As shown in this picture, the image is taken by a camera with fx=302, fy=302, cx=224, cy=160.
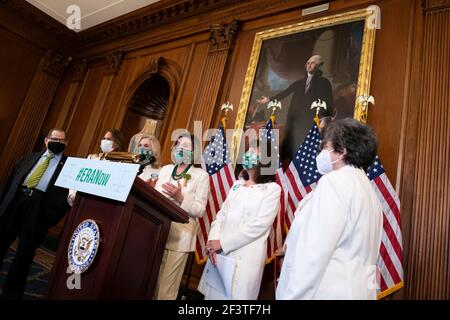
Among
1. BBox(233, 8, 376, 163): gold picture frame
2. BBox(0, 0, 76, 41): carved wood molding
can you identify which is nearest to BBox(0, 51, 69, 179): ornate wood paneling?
BBox(0, 0, 76, 41): carved wood molding

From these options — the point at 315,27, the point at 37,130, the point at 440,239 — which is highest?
the point at 315,27

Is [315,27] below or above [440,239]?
above

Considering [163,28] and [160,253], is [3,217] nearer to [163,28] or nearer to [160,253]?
[160,253]

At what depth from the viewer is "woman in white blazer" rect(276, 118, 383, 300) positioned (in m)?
1.27

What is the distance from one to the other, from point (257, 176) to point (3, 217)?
2478 millimetres

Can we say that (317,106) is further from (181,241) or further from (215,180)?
(181,241)

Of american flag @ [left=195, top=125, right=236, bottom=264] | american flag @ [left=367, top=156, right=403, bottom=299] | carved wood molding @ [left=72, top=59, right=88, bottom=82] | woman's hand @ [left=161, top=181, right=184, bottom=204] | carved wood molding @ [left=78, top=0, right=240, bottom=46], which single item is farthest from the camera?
carved wood molding @ [left=72, top=59, right=88, bottom=82]

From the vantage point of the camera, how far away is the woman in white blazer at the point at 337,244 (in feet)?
4.18

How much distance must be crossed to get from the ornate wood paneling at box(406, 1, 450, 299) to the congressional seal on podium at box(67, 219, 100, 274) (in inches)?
102

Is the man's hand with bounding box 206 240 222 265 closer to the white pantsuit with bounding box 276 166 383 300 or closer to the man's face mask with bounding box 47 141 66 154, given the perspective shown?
the white pantsuit with bounding box 276 166 383 300

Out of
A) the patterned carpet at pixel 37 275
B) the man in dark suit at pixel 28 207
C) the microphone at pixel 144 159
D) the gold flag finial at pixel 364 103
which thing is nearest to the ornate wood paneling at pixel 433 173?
the gold flag finial at pixel 364 103

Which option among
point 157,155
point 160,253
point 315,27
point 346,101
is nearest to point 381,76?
point 346,101

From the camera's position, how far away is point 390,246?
8.37 ft

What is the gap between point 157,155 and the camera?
2885mm
